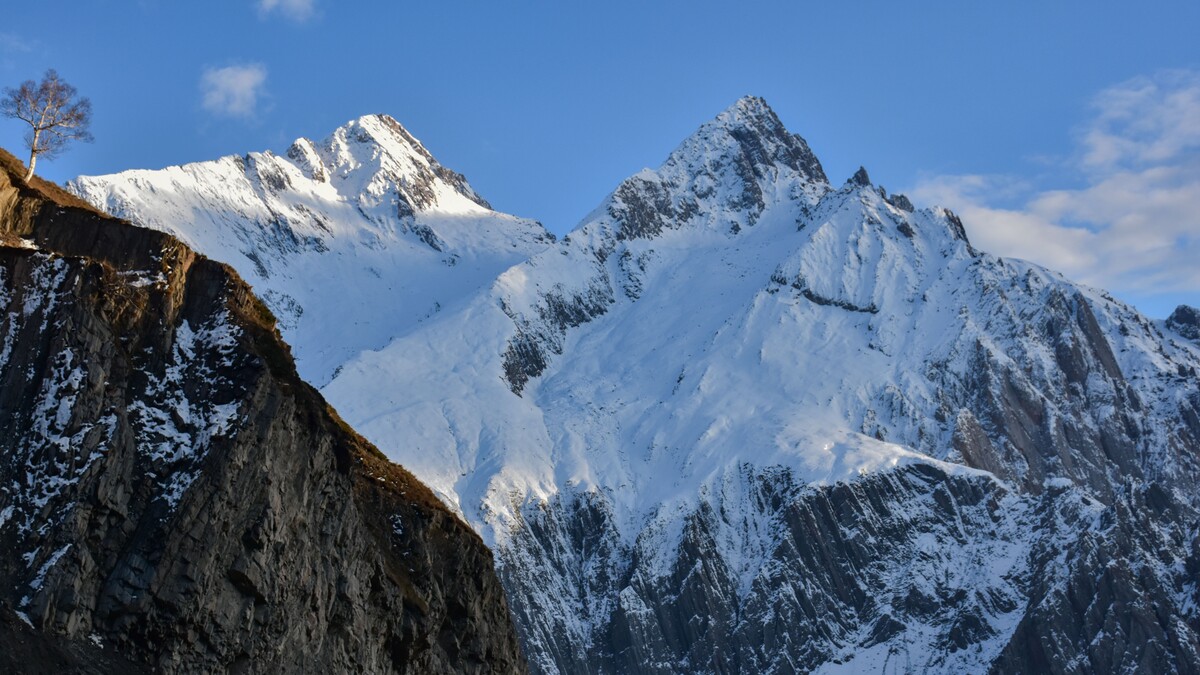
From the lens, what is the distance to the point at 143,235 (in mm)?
69250

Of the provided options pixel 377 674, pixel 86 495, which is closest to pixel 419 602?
pixel 377 674

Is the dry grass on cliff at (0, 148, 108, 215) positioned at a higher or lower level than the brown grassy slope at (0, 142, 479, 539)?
higher

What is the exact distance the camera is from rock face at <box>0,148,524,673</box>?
5944 centimetres

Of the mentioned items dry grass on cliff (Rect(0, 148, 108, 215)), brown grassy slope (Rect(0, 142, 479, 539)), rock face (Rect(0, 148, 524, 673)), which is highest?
dry grass on cliff (Rect(0, 148, 108, 215))

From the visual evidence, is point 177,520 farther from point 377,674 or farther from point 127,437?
point 377,674

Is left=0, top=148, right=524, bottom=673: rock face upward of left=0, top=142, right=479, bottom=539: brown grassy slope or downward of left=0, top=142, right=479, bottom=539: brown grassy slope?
downward

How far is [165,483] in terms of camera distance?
6300 cm

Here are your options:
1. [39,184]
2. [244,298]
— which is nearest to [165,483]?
[244,298]

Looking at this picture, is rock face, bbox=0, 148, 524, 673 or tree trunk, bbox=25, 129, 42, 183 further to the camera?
tree trunk, bbox=25, 129, 42, 183

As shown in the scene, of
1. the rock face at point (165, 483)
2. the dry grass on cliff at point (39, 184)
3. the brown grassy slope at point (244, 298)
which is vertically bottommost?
the rock face at point (165, 483)

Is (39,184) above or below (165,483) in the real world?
above

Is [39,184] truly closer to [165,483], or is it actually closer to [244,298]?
[244,298]

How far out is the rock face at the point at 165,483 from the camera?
59.4 metres

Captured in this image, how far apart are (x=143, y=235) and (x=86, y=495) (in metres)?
12.8
